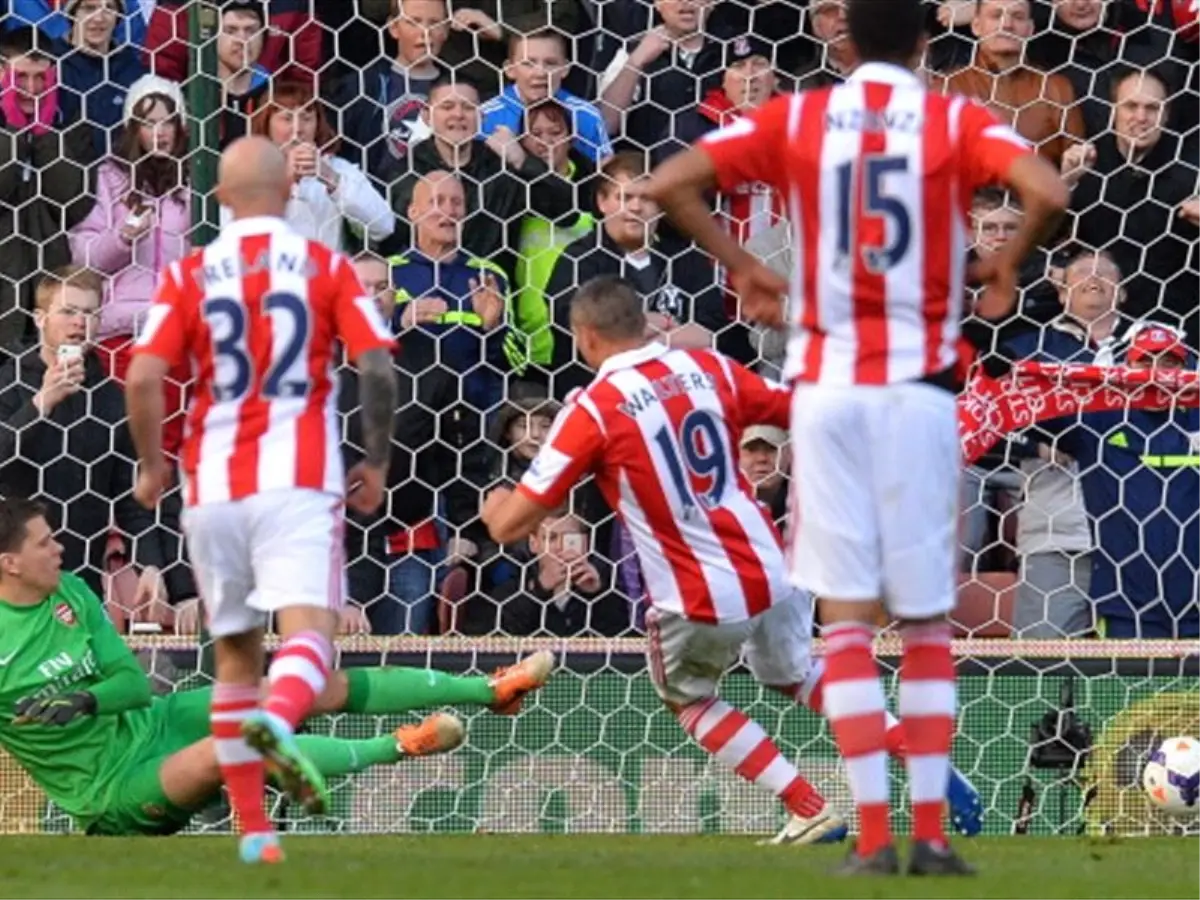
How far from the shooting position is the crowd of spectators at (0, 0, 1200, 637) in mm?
10703

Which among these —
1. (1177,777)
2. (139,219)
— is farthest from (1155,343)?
(139,219)

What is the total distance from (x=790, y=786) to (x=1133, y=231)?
2.93 meters

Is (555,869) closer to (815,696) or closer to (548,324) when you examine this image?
(815,696)

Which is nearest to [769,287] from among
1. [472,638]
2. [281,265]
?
[281,265]

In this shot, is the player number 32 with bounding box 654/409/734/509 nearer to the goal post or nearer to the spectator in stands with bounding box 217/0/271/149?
the goal post

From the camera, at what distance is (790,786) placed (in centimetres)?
918

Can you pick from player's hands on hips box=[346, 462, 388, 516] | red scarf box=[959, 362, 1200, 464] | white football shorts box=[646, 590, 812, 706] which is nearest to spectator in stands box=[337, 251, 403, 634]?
white football shorts box=[646, 590, 812, 706]

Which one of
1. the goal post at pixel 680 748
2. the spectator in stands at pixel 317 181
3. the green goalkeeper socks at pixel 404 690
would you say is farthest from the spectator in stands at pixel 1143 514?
the spectator in stands at pixel 317 181

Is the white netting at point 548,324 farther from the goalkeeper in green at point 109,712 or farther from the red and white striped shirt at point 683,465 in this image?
the red and white striped shirt at point 683,465

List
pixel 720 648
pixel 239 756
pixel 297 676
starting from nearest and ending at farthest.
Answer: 1. pixel 297 676
2. pixel 239 756
3. pixel 720 648

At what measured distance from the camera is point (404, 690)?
9.87 meters

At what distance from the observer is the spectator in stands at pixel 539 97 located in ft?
37.1

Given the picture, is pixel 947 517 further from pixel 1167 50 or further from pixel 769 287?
pixel 1167 50

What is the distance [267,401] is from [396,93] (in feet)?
13.4
